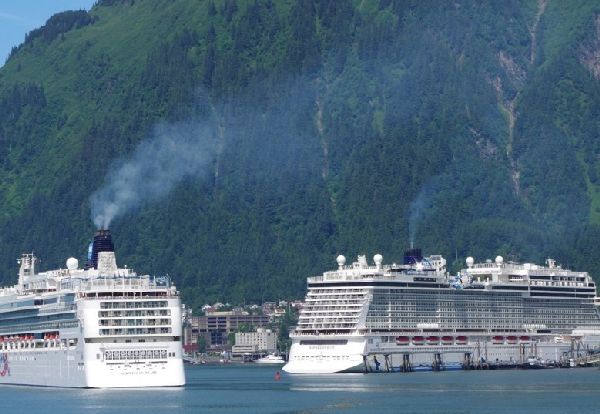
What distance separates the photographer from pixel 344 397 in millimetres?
145500

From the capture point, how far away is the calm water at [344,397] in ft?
430

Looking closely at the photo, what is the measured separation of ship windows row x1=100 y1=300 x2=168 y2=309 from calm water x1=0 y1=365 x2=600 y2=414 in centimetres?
649

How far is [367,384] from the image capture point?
166750 millimetres

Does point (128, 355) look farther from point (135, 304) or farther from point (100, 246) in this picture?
point (100, 246)

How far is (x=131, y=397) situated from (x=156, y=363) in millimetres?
5397

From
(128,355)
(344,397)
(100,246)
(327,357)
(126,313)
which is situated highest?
(100,246)

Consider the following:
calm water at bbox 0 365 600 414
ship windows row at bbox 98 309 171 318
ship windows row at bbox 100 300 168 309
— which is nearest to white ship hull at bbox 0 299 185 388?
ship windows row at bbox 100 300 168 309

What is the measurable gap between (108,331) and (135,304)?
3.09 meters

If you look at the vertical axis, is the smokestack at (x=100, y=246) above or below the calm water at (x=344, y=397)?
above

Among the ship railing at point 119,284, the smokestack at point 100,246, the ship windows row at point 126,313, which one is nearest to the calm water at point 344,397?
the ship windows row at point 126,313

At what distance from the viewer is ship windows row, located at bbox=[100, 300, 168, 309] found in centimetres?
14262

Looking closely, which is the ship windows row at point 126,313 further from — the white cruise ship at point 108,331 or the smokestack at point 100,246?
the smokestack at point 100,246

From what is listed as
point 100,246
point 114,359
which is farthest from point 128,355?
point 100,246

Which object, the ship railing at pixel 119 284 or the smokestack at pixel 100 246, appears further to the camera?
the smokestack at pixel 100 246
